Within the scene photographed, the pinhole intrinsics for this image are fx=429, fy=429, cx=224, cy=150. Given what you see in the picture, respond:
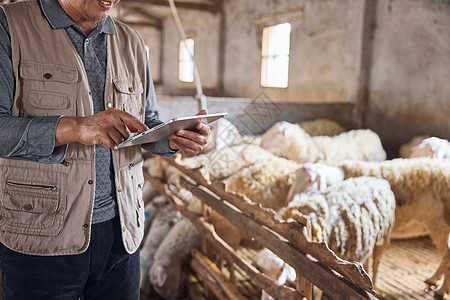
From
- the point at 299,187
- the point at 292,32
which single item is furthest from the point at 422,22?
the point at 292,32

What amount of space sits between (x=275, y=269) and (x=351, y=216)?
55 centimetres

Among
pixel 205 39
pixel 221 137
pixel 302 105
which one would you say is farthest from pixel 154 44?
pixel 221 137

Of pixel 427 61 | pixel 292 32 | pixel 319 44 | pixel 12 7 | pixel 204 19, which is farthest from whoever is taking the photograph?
pixel 204 19

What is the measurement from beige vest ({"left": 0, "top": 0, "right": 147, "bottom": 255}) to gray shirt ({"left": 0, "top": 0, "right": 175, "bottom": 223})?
0.08 ft

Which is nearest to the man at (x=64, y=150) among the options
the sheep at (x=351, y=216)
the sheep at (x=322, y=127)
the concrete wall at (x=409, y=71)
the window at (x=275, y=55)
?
the sheep at (x=351, y=216)

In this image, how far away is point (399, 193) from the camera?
9.91ft

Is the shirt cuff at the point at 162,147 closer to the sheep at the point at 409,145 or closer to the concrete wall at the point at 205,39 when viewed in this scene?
the sheep at the point at 409,145

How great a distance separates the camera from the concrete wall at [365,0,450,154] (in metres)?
4.00

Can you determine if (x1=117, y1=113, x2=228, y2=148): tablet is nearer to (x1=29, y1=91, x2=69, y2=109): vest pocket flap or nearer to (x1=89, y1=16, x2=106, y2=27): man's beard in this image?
(x1=29, y1=91, x2=69, y2=109): vest pocket flap

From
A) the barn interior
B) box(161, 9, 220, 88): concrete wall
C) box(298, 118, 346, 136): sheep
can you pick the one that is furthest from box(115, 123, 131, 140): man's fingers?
box(161, 9, 220, 88): concrete wall

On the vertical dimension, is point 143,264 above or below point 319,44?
below

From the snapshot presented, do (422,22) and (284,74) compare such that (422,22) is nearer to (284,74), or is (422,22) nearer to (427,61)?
(427,61)

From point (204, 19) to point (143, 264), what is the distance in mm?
8240

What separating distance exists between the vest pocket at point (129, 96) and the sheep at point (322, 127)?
14.2 feet
